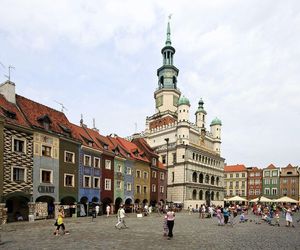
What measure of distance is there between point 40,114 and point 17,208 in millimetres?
10497

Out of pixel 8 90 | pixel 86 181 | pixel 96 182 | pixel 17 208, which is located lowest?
pixel 17 208

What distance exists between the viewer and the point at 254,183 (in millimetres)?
112750

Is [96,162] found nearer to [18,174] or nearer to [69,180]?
[69,180]

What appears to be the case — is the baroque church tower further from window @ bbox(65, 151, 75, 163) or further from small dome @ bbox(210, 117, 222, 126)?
window @ bbox(65, 151, 75, 163)

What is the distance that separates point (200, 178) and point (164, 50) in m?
36.5

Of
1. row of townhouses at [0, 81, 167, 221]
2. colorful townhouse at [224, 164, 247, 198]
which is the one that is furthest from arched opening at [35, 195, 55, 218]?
colorful townhouse at [224, 164, 247, 198]

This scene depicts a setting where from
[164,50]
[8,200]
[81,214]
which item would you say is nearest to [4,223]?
[8,200]

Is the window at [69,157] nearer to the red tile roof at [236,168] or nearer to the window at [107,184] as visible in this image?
the window at [107,184]

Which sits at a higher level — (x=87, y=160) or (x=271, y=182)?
(x=87, y=160)

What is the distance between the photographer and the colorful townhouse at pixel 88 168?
40.3m

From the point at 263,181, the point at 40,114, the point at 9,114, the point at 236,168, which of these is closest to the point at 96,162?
the point at 40,114

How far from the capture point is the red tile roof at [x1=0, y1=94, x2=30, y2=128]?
31189mm

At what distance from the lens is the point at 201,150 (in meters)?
76.8

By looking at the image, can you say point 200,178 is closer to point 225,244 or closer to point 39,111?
point 39,111
